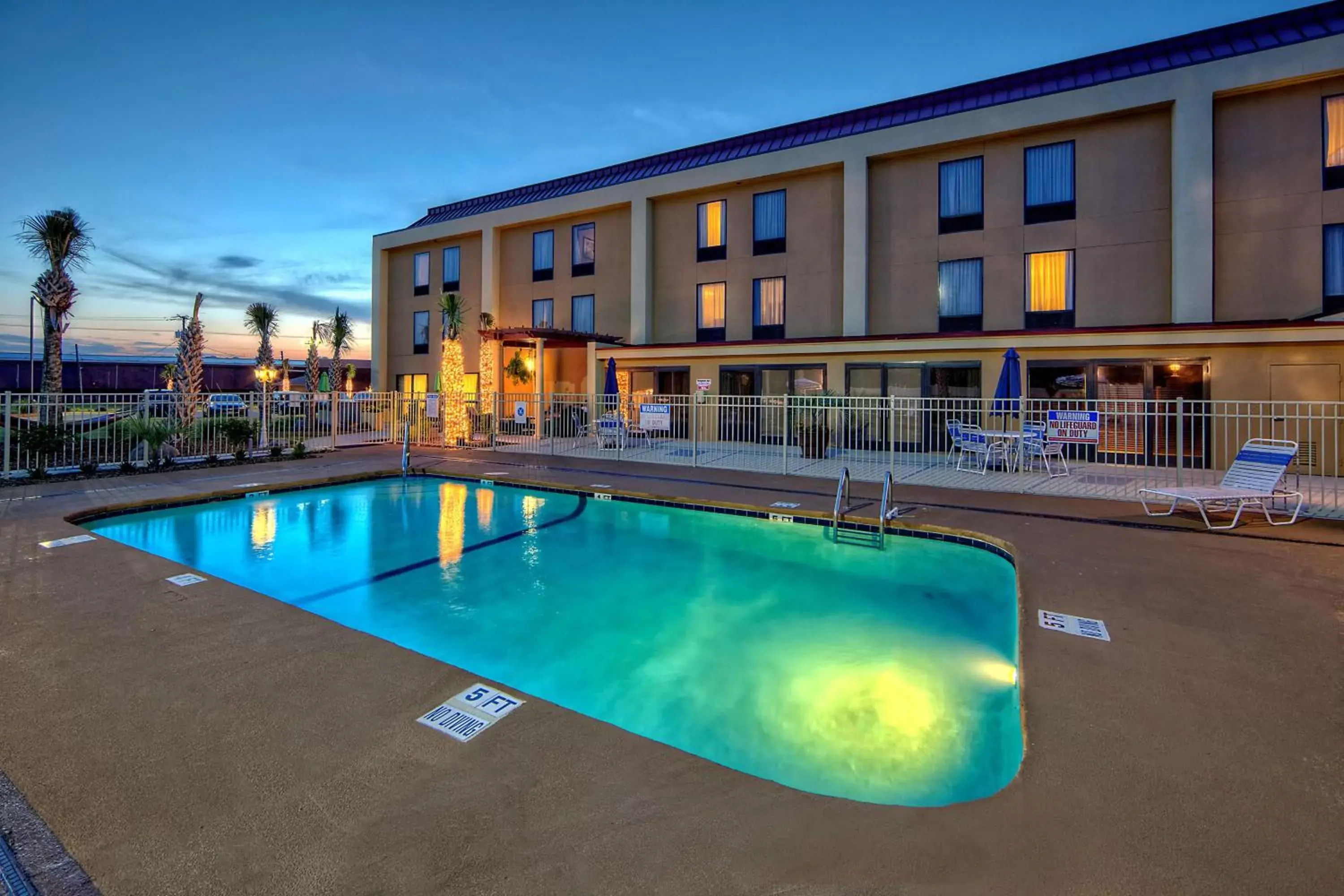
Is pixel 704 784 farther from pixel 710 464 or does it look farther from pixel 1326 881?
pixel 710 464

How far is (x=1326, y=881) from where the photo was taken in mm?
1855

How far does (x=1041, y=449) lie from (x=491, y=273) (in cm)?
1952

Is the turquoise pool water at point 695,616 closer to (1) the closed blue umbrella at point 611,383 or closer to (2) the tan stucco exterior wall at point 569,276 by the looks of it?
(1) the closed blue umbrella at point 611,383

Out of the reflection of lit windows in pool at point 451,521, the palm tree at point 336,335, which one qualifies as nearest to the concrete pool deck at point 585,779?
the reflection of lit windows in pool at point 451,521

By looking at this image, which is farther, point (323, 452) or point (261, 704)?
point (323, 452)

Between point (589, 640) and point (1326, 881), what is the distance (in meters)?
4.35

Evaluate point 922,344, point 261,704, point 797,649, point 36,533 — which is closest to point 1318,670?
point 797,649

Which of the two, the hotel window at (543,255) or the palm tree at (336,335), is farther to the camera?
the palm tree at (336,335)

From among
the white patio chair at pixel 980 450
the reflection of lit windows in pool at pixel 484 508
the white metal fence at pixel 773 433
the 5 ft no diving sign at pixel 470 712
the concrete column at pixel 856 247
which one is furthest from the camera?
the concrete column at pixel 856 247

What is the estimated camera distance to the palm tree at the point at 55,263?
13.6 metres

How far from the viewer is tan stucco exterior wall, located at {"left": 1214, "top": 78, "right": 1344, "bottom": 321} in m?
12.3

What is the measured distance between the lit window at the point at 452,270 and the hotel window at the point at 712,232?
10686 mm

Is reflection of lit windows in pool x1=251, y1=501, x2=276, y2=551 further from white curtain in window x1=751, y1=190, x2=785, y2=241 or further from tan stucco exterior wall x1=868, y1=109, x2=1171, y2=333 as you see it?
white curtain in window x1=751, y1=190, x2=785, y2=241

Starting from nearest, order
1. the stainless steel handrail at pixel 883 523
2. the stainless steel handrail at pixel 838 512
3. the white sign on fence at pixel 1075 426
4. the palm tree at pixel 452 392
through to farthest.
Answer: the stainless steel handrail at pixel 883 523, the stainless steel handrail at pixel 838 512, the white sign on fence at pixel 1075 426, the palm tree at pixel 452 392
